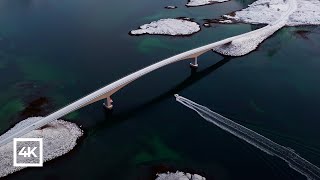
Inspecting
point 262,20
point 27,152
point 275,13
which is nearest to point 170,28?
point 262,20

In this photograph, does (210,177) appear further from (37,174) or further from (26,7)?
(26,7)

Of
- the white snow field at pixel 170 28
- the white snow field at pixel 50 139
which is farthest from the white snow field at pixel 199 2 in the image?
the white snow field at pixel 50 139

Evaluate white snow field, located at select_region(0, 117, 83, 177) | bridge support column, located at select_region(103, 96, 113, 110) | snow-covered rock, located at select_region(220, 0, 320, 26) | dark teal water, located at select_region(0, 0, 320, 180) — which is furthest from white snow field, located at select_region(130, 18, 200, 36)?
→ white snow field, located at select_region(0, 117, 83, 177)

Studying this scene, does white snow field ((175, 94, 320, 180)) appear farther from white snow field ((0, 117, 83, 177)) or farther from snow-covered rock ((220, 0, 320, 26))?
snow-covered rock ((220, 0, 320, 26))

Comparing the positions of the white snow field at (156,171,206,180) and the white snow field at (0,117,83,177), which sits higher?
the white snow field at (0,117,83,177)

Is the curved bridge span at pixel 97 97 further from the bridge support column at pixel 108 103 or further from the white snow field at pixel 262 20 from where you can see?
the white snow field at pixel 262 20

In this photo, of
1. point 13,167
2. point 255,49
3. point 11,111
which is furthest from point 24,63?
point 255,49
